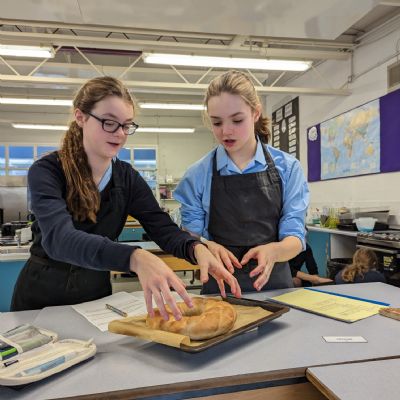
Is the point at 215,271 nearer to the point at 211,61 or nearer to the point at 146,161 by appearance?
the point at 211,61

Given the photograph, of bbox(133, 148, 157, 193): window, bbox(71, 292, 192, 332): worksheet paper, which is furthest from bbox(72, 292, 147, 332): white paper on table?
bbox(133, 148, 157, 193): window

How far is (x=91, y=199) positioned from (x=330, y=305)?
33.8 inches

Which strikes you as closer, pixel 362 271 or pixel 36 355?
pixel 36 355

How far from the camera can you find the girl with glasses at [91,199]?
1.21 metres

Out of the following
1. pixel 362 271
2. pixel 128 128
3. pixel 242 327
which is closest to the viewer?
pixel 242 327

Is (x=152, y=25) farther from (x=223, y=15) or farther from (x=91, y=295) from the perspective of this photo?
(x=91, y=295)

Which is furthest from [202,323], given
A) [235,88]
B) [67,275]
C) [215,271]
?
[235,88]

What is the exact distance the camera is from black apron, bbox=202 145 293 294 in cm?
150

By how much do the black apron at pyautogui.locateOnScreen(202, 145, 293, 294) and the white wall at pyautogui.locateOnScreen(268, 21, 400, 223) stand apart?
3.57m

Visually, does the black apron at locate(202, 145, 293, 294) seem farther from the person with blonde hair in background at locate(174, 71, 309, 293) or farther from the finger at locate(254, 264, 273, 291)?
the finger at locate(254, 264, 273, 291)

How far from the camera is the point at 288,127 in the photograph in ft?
24.0

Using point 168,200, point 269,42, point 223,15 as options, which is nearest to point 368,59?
point 269,42

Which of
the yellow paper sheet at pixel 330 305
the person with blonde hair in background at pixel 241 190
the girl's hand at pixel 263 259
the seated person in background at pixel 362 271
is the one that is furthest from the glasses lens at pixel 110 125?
the seated person in background at pixel 362 271

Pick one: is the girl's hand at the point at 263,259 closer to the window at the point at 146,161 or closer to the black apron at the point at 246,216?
the black apron at the point at 246,216
